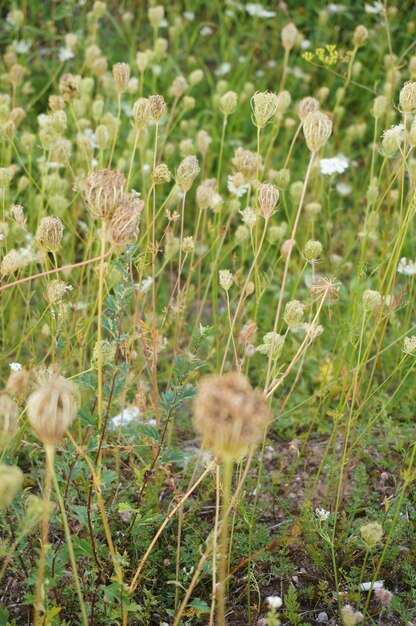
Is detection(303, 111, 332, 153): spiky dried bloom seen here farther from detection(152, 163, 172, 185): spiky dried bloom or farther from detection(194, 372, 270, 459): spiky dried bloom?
detection(194, 372, 270, 459): spiky dried bloom

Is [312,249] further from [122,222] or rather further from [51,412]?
[51,412]

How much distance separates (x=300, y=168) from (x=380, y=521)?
7.38 ft

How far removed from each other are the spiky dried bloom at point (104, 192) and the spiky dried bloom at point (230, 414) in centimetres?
36

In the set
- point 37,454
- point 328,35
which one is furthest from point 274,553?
point 328,35

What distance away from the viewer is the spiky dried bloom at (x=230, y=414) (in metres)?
1.11

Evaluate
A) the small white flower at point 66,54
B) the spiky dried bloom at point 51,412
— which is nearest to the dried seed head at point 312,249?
the spiky dried bloom at point 51,412

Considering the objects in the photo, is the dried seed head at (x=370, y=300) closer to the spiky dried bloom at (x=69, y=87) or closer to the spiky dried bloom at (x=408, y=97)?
the spiky dried bloom at (x=408, y=97)

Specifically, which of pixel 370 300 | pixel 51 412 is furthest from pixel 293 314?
pixel 51 412

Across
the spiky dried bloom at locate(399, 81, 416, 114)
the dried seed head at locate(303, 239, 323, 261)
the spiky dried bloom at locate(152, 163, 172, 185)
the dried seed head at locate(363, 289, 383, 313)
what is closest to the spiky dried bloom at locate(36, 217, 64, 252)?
the spiky dried bloom at locate(152, 163, 172, 185)

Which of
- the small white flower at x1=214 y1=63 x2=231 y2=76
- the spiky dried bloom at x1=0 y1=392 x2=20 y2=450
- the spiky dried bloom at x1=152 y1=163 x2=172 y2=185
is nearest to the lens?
the spiky dried bloom at x1=0 y1=392 x2=20 y2=450

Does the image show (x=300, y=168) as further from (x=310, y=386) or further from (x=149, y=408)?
(x=149, y=408)

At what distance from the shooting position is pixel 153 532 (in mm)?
1863

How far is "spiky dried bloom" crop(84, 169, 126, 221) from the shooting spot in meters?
1.29

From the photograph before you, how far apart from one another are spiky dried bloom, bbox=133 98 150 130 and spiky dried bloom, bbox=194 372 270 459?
0.90 meters
